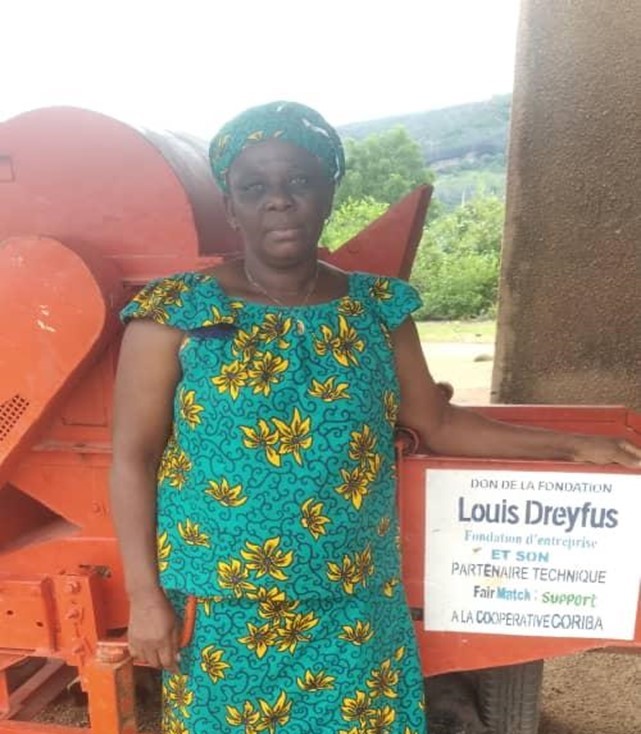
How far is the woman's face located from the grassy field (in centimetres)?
870

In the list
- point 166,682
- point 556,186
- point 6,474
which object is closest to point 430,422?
point 166,682

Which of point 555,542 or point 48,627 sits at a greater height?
point 555,542

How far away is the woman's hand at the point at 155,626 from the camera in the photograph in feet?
4.86

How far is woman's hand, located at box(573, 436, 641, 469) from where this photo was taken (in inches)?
62.7

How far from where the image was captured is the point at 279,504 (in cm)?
139

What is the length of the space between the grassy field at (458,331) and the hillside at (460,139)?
11420 millimetres

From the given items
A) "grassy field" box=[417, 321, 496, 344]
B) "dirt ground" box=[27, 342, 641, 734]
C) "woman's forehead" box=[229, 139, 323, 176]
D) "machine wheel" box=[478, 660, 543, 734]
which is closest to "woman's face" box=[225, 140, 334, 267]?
"woman's forehead" box=[229, 139, 323, 176]

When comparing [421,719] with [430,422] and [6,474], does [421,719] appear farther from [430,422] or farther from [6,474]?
[6,474]

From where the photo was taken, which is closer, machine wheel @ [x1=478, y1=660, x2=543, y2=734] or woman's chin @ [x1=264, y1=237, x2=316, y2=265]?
woman's chin @ [x1=264, y1=237, x2=316, y2=265]

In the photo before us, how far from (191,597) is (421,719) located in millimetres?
590

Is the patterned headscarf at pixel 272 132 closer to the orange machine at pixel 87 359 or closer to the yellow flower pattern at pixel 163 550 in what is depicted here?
the orange machine at pixel 87 359

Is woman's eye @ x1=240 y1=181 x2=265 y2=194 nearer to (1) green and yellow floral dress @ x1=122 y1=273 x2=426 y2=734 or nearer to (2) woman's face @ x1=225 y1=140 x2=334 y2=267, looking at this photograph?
(2) woman's face @ x1=225 y1=140 x2=334 y2=267

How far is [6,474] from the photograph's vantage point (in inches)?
71.4

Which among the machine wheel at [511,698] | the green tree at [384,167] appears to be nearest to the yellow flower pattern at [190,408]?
the machine wheel at [511,698]
